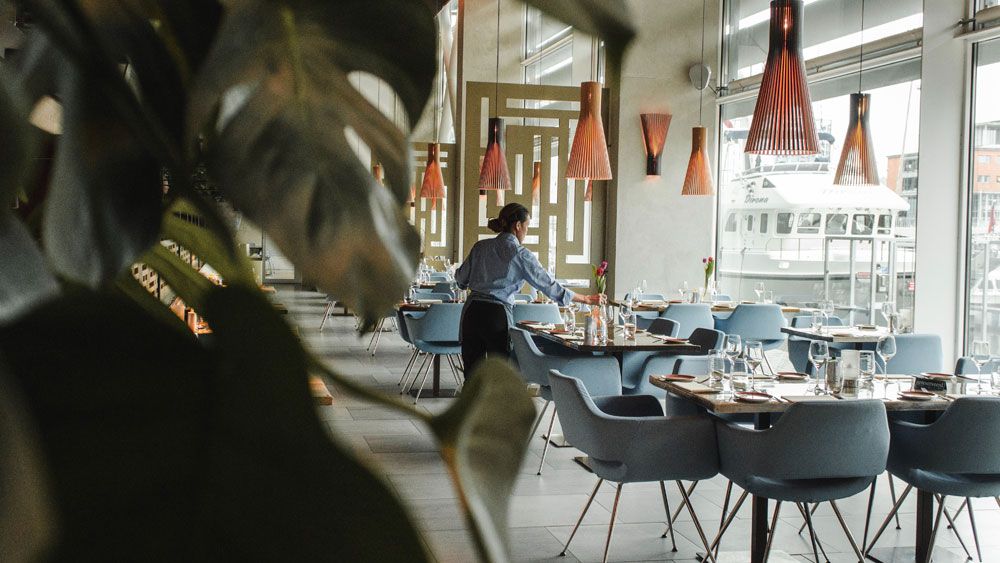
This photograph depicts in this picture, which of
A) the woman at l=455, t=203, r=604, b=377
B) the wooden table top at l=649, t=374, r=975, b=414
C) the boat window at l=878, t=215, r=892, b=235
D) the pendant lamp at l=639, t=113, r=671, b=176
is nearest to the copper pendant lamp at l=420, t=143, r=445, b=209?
the pendant lamp at l=639, t=113, r=671, b=176

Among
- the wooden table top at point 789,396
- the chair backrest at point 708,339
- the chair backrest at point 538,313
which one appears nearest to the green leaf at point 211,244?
the wooden table top at point 789,396

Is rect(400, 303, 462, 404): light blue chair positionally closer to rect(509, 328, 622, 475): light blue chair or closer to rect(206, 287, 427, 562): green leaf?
rect(509, 328, 622, 475): light blue chair

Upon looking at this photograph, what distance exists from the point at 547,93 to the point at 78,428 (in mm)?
10145

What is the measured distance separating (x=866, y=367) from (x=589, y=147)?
3.49m

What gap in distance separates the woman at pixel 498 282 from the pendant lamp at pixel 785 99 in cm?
245

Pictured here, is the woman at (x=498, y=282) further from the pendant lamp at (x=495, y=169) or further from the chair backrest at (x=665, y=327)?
the pendant lamp at (x=495, y=169)

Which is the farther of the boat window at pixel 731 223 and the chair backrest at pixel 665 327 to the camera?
the boat window at pixel 731 223

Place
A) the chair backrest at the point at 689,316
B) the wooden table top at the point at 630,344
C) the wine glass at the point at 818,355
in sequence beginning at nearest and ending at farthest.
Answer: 1. the wine glass at the point at 818,355
2. the wooden table top at the point at 630,344
3. the chair backrest at the point at 689,316

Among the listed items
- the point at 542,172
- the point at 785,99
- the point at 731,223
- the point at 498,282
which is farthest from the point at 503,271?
the point at 731,223

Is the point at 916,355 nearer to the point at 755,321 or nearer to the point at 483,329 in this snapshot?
the point at 755,321

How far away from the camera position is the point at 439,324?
8773mm

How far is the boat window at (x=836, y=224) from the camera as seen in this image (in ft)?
30.4

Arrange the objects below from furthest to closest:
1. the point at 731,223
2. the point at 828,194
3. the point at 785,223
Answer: the point at 731,223 < the point at 785,223 < the point at 828,194

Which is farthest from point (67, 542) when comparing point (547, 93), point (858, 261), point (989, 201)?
point (547, 93)
